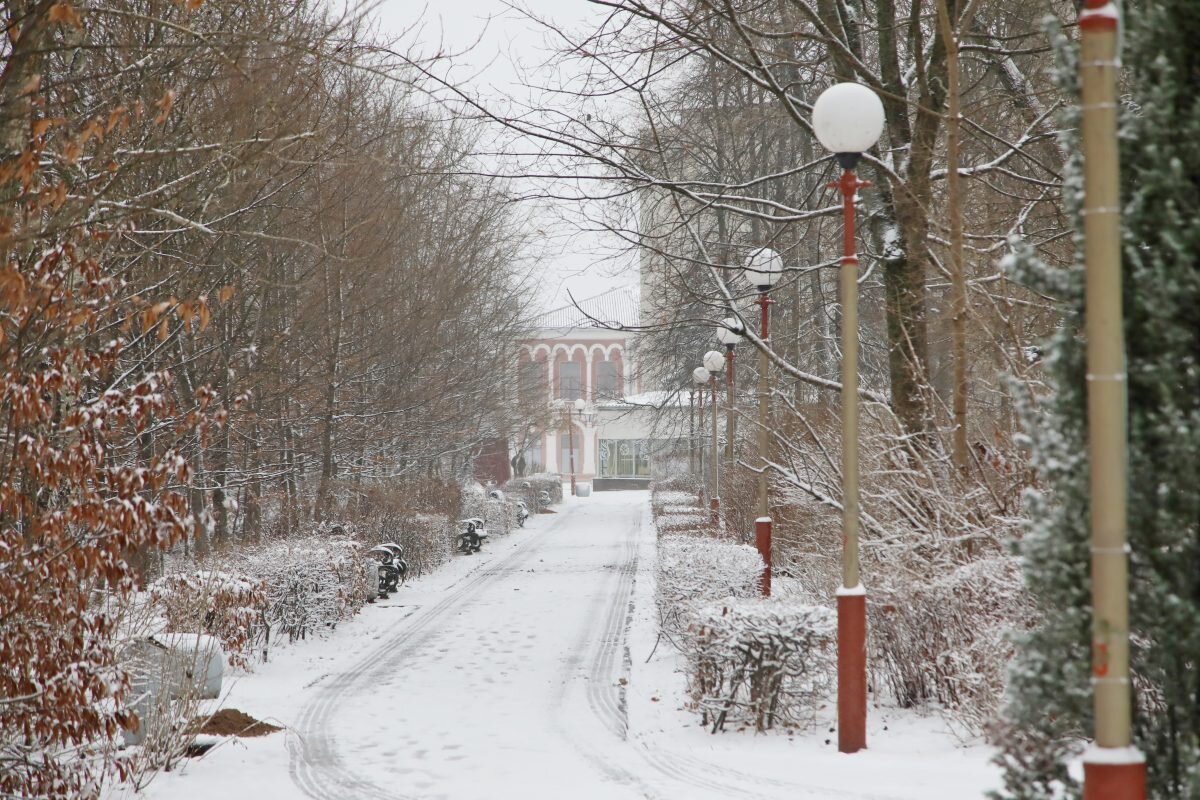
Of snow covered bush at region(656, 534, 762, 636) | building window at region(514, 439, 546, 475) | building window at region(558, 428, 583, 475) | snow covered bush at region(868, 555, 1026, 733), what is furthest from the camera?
building window at region(558, 428, 583, 475)

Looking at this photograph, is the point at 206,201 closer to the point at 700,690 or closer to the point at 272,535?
the point at 700,690

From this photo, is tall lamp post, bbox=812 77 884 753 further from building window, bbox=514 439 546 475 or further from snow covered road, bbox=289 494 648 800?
building window, bbox=514 439 546 475

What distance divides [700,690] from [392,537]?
11.9m

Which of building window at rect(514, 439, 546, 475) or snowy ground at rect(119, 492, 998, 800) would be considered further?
building window at rect(514, 439, 546, 475)

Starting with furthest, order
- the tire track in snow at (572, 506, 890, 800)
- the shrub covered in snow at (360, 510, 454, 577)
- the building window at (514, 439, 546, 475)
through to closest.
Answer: the building window at (514, 439, 546, 475)
the shrub covered in snow at (360, 510, 454, 577)
the tire track in snow at (572, 506, 890, 800)

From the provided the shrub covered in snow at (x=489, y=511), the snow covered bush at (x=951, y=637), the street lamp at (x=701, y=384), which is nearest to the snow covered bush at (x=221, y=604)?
the snow covered bush at (x=951, y=637)

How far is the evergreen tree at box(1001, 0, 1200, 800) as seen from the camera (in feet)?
10.1

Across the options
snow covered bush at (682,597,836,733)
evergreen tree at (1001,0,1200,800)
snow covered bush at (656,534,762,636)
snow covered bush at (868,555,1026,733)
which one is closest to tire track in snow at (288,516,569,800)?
snow covered bush at (682,597,836,733)

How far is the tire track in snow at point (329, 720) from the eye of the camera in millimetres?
6809

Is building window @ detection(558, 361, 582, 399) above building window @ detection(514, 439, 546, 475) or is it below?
above

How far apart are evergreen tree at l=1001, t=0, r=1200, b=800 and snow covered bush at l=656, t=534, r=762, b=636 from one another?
5891 millimetres

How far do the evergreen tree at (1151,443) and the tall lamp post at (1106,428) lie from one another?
189 millimetres

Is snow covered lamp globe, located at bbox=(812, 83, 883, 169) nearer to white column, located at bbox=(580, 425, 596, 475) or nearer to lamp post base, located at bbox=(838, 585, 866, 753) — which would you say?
lamp post base, located at bbox=(838, 585, 866, 753)

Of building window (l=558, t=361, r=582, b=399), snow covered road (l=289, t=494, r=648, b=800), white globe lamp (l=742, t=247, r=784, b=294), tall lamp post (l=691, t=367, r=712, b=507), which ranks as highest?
building window (l=558, t=361, r=582, b=399)
